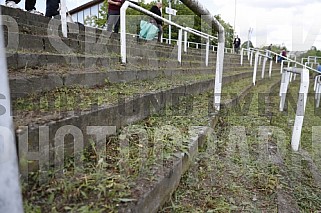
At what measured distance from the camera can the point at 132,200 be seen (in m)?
0.98

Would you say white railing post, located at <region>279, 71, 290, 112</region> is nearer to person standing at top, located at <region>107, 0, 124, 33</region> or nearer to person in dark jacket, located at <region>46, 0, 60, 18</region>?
person standing at top, located at <region>107, 0, 124, 33</region>

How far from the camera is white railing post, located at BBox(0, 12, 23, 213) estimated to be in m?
0.74

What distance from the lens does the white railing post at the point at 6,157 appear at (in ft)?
2.42

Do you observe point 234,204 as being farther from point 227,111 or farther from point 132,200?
point 227,111

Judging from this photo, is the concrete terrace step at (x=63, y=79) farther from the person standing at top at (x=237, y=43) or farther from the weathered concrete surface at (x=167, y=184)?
the person standing at top at (x=237, y=43)

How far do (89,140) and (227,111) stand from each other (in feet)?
6.15

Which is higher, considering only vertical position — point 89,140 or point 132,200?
point 89,140

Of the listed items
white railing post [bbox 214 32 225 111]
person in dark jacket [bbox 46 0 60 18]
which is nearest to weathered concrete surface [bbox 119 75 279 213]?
white railing post [bbox 214 32 225 111]

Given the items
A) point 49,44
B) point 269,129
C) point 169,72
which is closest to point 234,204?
point 269,129

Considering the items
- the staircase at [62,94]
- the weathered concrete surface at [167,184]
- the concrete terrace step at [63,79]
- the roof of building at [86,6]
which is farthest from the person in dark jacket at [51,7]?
the roof of building at [86,6]

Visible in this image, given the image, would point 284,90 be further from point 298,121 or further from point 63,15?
point 63,15

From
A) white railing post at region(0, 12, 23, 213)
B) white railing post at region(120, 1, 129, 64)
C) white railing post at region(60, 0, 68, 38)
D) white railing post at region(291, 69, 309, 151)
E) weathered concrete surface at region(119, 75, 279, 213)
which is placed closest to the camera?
white railing post at region(0, 12, 23, 213)

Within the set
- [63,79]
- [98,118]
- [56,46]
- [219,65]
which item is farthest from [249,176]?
[56,46]

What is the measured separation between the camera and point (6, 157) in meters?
0.76
